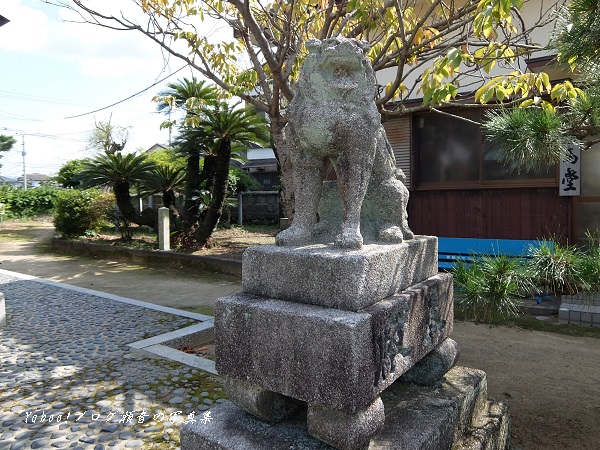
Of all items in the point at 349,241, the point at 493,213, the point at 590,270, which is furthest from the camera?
the point at 493,213

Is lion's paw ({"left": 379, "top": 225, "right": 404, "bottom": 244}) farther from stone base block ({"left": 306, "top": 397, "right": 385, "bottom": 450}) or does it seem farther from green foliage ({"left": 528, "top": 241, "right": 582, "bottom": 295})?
green foliage ({"left": 528, "top": 241, "right": 582, "bottom": 295})

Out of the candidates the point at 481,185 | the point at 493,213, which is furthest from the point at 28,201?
the point at 493,213

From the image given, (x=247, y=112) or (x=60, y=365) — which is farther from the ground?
(x=247, y=112)

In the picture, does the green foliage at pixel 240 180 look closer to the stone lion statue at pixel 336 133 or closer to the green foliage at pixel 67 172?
the green foliage at pixel 67 172

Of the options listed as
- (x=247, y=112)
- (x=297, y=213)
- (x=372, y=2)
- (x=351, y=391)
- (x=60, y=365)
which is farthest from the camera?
(x=247, y=112)

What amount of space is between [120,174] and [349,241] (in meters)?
11.9

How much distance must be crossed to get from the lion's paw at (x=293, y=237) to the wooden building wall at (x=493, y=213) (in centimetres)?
598

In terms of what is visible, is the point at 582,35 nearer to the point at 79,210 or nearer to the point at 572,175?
the point at 572,175

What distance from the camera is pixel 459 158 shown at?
7879 millimetres

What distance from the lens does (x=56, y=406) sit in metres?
3.30

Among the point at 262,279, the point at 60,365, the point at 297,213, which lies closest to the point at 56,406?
the point at 60,365

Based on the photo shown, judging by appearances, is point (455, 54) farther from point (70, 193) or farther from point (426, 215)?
point (70, 193)

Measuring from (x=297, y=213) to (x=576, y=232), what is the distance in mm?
6366

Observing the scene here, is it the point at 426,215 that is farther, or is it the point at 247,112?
the point at 247,112
